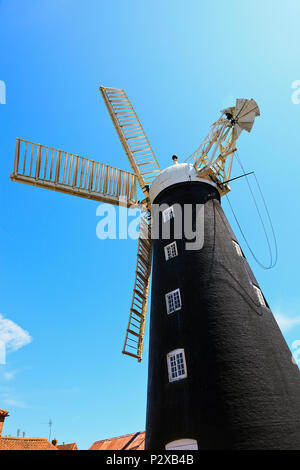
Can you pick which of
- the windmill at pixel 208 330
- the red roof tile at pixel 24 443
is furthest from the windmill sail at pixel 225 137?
the red roof tile at pixel 24 443

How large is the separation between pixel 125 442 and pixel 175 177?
682 inches

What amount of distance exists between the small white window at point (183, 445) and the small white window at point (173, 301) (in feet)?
14.9

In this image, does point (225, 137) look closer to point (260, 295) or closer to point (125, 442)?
point (260, 295)

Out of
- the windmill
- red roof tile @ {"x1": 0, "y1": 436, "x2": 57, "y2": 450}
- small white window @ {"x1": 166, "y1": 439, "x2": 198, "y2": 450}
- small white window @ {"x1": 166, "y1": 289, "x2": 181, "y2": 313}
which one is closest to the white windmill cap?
the windmill

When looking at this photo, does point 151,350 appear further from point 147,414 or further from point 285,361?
point 285,361

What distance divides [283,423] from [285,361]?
2291 mm

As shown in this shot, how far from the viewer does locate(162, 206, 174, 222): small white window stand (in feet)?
50.8

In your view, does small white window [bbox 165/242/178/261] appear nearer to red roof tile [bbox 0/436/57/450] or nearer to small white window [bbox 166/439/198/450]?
small white window [bbox 166/439/198/450]

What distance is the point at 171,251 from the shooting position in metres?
14.7

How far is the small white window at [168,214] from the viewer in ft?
50.8

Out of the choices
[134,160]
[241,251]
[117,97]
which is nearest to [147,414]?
[241,251]

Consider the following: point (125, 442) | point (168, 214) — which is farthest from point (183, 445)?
point (125, 442)

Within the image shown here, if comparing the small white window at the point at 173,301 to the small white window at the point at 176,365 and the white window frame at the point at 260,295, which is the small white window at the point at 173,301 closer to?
the small white window at the point at 176,365
